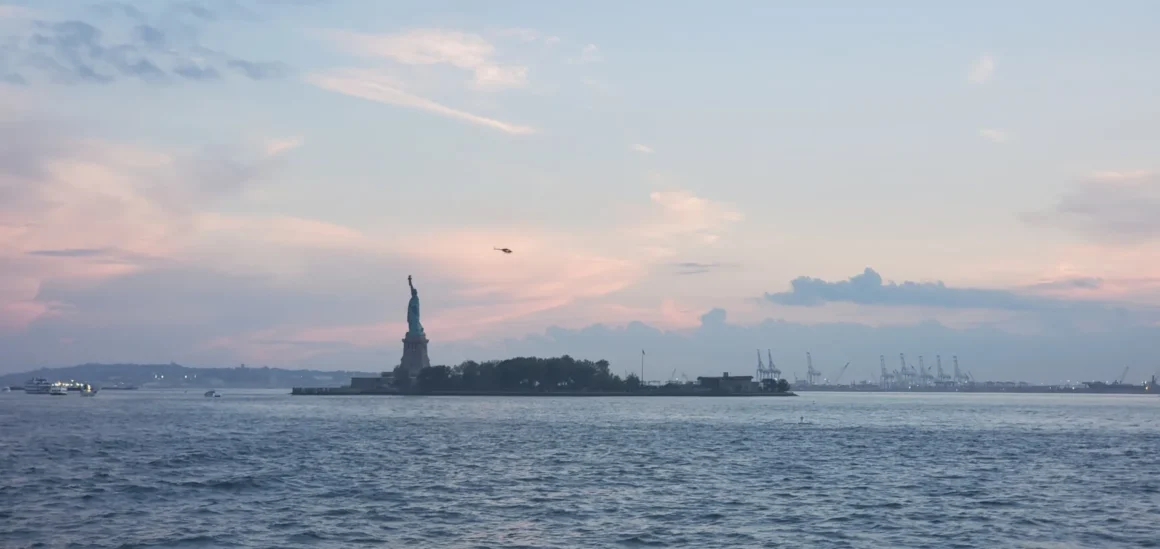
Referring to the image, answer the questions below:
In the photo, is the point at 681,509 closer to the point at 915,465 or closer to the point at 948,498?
the point at 948,498

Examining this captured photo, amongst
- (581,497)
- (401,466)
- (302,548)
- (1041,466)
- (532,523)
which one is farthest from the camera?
(1041,466)

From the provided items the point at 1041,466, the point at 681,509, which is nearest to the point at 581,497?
the point at 681,509

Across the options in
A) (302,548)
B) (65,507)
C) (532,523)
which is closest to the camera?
(302,548)

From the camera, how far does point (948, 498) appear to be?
4231 centimetres

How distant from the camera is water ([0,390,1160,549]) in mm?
32188

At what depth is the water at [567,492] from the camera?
106 ft

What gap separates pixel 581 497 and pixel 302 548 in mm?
13871

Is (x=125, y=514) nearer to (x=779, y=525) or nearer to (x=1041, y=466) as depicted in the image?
(x=779, y=525)

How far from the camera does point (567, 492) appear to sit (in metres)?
42.8

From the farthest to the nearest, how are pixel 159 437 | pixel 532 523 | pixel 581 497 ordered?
pixel 159 437 < pixel 581 497 < pixel 532 523

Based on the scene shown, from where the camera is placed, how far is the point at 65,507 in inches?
1453

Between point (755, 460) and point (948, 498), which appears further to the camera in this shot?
point (755, 460)

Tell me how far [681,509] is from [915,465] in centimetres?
2329

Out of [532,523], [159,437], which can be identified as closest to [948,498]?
[532,523]
